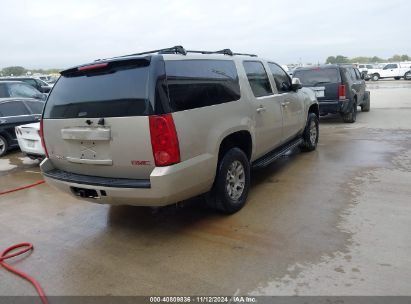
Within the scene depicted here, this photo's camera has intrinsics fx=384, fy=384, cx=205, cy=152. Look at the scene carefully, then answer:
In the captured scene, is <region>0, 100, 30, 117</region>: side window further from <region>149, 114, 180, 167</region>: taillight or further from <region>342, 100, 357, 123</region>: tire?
<region>342, 100, 357, 123</region>: tire

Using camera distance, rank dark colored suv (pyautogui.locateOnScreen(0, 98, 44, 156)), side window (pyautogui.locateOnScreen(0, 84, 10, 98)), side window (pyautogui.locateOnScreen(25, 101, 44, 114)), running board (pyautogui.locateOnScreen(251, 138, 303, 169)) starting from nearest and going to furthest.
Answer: running board (pyautogui.locateOnScreen(251, 138, 303, 169))
dark colored suv (pyautogui.locateOnScreen(0, 98, 44, 156))
side window (pyautogui.locateOnScreen(25, 101, 44, 114))
side window (pyautogui.locateOnScreen(0, 84, 10, 98))

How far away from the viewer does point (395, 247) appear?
3.60 m

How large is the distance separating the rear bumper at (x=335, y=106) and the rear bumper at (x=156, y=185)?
7.67m

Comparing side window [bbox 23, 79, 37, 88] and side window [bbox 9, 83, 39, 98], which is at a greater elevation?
side window [bbox 23, 79, 37, 88]

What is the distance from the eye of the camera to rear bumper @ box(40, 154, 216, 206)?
3.61 m

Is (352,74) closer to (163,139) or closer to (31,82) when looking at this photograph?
(163,139)

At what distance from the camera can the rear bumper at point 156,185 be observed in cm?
361

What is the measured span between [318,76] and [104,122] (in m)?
8.63

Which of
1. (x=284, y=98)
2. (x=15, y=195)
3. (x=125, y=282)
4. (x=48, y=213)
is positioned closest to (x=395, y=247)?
(x=125, y=282)

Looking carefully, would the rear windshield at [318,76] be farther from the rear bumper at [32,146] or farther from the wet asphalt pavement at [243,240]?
the rear bumper at [32,146]

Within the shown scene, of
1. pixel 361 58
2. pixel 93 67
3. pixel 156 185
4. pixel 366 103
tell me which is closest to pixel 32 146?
pixel 93 67

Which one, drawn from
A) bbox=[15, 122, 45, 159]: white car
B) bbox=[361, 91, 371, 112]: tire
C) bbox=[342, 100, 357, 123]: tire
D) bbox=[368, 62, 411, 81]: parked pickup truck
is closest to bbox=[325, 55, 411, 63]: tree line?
bbox=[368, 62, 411, 81]: parked pickup truck

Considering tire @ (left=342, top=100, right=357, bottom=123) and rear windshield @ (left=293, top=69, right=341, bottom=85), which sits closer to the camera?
rear windshield @ (left=293, top=69, right=341, bottom=85)

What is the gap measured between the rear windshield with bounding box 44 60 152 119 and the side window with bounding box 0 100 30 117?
596 centimetres
